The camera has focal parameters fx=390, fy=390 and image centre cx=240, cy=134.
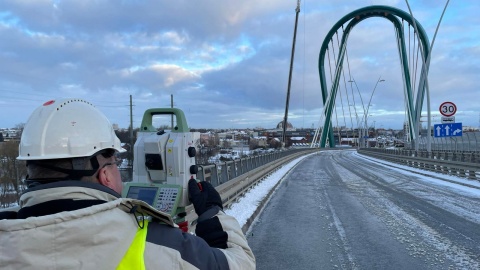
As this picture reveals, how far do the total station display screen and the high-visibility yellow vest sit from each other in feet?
8.21

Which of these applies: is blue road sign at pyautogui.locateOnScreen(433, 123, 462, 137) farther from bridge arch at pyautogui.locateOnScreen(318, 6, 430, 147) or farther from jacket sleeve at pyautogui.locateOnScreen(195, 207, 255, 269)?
bridge arch at pyautogui.locateOnScreen(318, 6, 430, 147)

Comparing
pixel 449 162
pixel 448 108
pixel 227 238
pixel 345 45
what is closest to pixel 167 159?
pixel 227 238

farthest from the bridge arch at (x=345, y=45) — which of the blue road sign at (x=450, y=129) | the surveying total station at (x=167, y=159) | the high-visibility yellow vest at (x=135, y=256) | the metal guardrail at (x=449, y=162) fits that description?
the high-visibility yellow vest at (x=135, y=256)

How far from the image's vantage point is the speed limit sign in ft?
73.9

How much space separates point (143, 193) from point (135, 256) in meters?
2.61

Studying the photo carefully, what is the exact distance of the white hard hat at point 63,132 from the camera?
1.71 meters

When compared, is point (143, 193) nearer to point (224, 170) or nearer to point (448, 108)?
point (224, 170)

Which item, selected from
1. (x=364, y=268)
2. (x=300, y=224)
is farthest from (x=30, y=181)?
(x=300, y=224)

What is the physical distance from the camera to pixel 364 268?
5797 mm

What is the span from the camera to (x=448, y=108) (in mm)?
22703

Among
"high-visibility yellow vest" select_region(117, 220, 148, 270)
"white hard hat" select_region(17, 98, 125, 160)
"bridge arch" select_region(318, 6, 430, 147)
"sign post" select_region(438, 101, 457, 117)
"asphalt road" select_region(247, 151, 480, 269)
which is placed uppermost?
"bridge arch" select_region(318, 6, 430, 147)

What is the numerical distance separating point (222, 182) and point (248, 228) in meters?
1.37

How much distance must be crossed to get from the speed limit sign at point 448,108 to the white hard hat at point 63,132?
2419cm

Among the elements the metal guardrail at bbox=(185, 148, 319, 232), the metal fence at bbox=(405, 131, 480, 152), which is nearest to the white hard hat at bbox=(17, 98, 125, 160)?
the metal guardrail at bbox=(185, 148, 319, 232)
